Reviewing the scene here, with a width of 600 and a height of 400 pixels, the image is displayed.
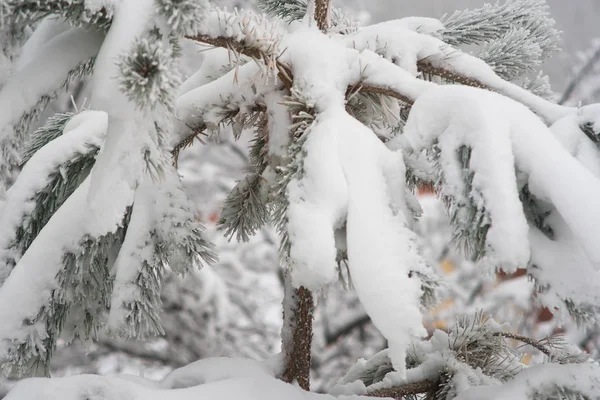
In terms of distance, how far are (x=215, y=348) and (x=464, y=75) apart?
6.68 ft

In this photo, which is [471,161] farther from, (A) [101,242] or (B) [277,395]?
(A) [101,242]

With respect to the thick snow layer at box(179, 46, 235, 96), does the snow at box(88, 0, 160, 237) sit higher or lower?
higher

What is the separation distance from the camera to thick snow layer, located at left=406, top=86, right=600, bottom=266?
17.5 inches

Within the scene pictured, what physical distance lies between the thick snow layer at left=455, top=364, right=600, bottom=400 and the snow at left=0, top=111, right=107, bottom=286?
0.65 metres

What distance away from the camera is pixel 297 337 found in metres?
0.79

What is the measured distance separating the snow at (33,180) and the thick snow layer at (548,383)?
0.65 m

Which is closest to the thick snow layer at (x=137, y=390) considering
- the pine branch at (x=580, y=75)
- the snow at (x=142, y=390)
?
the snow at (x=142, y=390)

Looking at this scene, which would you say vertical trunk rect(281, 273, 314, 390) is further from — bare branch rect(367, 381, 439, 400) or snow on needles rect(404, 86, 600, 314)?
snow on needles rect(404, 86, 600, 314)

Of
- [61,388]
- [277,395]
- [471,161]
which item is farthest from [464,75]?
[61,388]

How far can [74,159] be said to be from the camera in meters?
0.71

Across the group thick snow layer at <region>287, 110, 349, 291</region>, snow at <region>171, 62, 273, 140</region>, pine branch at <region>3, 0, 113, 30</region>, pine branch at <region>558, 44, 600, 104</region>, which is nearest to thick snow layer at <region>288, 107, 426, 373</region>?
thick snow layer at <region>287, 110, 349, 291</region>

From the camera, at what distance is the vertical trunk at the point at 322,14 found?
0.78 metres

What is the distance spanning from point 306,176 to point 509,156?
0.68 ft

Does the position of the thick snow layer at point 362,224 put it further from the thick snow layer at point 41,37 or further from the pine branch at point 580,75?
the pine branch at point 580,75
